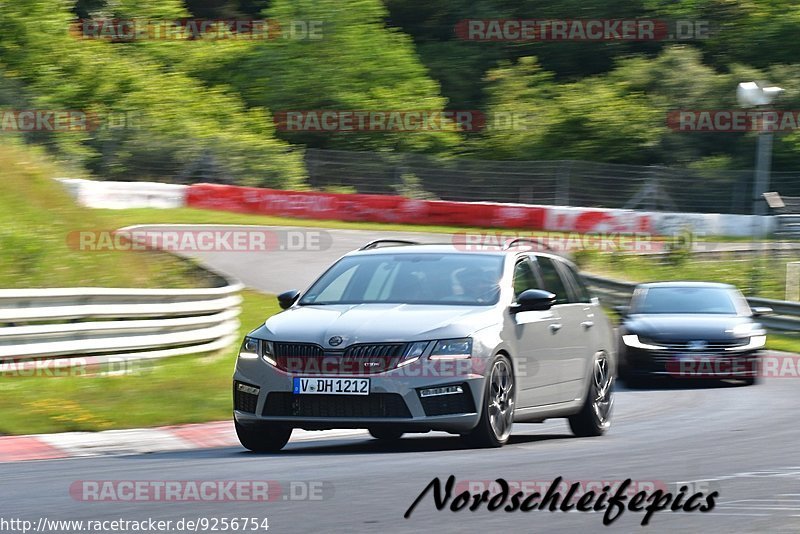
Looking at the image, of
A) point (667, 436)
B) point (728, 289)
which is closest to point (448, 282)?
point (667, 436)

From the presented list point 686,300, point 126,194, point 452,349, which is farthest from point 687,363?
point 126,194

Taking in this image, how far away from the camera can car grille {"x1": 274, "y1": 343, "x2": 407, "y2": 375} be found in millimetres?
8750

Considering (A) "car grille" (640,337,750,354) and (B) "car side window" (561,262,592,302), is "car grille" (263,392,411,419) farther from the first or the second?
(A) "car grille" (640,337,750,354)

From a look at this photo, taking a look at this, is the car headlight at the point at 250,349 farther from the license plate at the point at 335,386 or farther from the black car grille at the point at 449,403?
the black car grille at the point at 449,403

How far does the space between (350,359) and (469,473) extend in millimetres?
1363

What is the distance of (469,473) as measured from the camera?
7766 millimetres

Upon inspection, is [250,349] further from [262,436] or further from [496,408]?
[496,408]

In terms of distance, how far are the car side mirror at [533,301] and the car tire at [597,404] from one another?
144 centimetres

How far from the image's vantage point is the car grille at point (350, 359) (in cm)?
875

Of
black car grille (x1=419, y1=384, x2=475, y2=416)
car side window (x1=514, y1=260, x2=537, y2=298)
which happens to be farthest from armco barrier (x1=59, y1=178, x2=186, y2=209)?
black car grille (x1=419, y1=384, x2=475, y2=416)

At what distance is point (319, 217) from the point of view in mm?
39000

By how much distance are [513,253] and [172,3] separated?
159 ft

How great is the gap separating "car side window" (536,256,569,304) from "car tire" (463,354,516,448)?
144cm

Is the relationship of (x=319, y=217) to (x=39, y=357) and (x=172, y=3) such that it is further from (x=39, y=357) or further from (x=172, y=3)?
(x=39, y=357)
